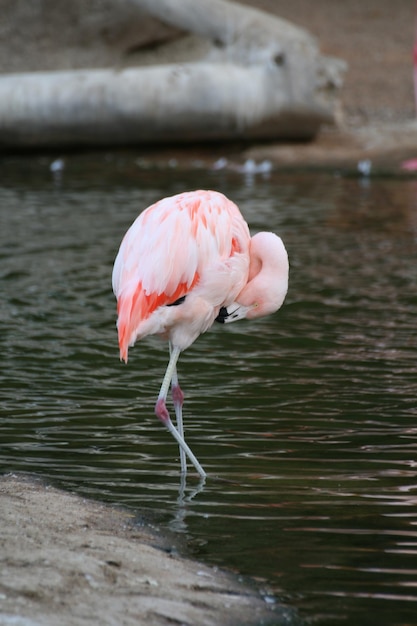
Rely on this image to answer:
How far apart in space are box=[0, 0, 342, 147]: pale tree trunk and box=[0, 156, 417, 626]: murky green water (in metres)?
3.46

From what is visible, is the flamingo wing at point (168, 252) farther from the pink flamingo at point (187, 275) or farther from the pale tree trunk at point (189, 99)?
the pale tree trunk at point (189, 99)

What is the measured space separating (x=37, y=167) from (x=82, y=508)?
8.07m

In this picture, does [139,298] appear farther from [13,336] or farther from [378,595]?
[13,336]

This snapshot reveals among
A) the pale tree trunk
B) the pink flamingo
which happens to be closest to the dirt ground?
the pink flamingo

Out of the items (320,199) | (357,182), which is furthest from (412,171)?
(320,199)

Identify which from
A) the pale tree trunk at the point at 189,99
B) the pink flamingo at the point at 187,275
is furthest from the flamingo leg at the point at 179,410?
the pale tree trunk at the point at 189,99

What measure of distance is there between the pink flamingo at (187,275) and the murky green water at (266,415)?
25 centimetres

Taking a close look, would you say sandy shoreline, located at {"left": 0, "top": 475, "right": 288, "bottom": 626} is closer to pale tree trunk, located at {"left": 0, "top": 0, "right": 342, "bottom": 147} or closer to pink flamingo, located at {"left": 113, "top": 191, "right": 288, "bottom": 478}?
pink flamingo, located at {"left": 113, "top": 191, "right": 288, "bottom": 478}

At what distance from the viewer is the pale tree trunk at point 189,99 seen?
10805 millimetres

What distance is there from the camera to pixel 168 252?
147 inches

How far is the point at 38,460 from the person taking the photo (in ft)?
12.2

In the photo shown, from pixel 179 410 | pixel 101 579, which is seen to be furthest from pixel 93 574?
pixel 179 410

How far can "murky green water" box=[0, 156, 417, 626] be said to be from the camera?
9.93 feet

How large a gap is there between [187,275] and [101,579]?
1342 mm
